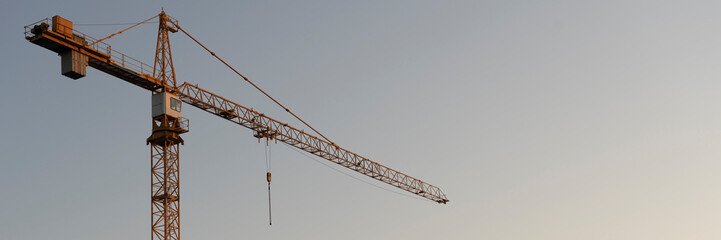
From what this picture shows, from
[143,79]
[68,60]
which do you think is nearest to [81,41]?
[68,60]

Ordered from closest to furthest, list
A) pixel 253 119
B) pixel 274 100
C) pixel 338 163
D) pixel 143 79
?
pixel 143 79, pixel 253 119, pixel 274 100, pixel 338 163

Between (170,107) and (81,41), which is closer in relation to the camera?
(81,41)

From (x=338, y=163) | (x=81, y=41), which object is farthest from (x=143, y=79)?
(x=338, y=163)

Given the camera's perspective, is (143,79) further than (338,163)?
No

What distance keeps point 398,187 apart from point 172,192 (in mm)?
52922

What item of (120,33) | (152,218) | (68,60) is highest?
(120,33)

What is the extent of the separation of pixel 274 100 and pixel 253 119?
8.02 metres

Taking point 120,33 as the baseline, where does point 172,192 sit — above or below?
below

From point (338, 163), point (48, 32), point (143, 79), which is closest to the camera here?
point (48, 32)

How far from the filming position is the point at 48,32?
8356 centimetres

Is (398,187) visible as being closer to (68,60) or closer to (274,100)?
(274,100)

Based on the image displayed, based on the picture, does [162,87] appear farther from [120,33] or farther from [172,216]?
[172,216]

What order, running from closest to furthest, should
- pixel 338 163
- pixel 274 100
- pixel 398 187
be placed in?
pixel 274 100
pixel 338 163
pixel 398 187

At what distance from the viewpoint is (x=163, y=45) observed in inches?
4055
